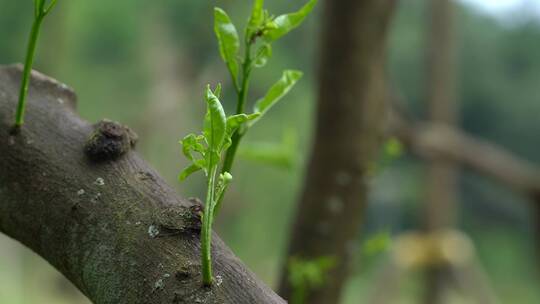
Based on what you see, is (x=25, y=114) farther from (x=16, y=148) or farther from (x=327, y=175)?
(x=327, y=175)

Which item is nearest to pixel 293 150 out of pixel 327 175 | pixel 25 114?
pixel 327 175

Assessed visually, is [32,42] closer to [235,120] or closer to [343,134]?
[235,120]

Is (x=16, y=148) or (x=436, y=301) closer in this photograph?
(x=16, y=148)

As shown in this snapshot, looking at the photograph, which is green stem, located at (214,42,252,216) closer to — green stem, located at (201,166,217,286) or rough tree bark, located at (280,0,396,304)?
green stem, located at (201,166,217,286)

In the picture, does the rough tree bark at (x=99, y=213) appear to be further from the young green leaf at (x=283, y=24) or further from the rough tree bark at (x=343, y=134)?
the rough tree bark at (x=343, y=134)

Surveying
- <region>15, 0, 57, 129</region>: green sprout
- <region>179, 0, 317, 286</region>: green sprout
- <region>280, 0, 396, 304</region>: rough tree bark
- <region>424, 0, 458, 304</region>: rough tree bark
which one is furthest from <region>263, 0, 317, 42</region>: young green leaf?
<region>424, 0, 458, 304</region>: rough tree bark

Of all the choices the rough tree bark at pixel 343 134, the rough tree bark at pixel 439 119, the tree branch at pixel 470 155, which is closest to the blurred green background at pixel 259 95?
the rough tree bark at pixel 439 119

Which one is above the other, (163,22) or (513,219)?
(163,22)

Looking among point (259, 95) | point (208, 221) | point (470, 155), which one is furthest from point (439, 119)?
point (208, 221)
